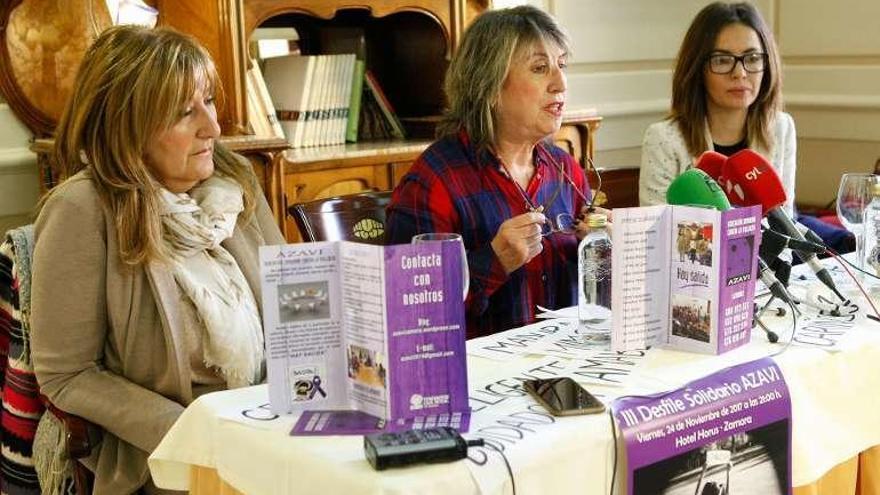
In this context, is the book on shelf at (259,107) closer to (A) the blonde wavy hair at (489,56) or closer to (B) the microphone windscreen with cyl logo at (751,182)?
(A) the blonde wavy hair at (489,56)

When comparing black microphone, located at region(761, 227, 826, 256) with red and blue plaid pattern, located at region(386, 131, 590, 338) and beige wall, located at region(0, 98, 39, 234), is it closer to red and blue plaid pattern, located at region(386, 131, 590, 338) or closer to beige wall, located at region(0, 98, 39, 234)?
red and blue plaid pattern, located at region(386, 131, 590, 338)

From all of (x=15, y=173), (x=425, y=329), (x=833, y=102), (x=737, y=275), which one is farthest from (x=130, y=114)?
(x=833, y=102)

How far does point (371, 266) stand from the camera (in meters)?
1.39

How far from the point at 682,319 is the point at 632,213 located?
7.7 inches

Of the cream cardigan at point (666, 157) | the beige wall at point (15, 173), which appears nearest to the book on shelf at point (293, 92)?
the beige wall at point (15, 173)

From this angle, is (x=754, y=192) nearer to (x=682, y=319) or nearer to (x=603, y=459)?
(x=682, y=319)

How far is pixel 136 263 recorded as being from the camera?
194 centimetres

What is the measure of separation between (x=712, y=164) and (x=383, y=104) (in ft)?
6.43

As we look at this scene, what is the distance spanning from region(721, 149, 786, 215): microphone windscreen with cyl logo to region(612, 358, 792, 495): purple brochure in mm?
330

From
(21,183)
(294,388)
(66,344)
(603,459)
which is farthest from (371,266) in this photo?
(21,183)

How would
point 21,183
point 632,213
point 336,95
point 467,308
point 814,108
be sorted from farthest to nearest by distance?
point 814,108
point 336,95
point 21,183
point 467,308
point 632,213

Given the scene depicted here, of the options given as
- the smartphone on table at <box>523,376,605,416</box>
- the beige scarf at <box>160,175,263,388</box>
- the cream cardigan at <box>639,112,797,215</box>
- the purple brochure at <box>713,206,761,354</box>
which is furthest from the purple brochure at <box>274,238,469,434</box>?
the cream cardigan at <box>639,112,797,215</box>

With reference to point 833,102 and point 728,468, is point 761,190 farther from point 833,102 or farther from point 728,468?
point 833,102

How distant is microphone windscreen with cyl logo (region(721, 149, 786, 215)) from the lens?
186 cm
